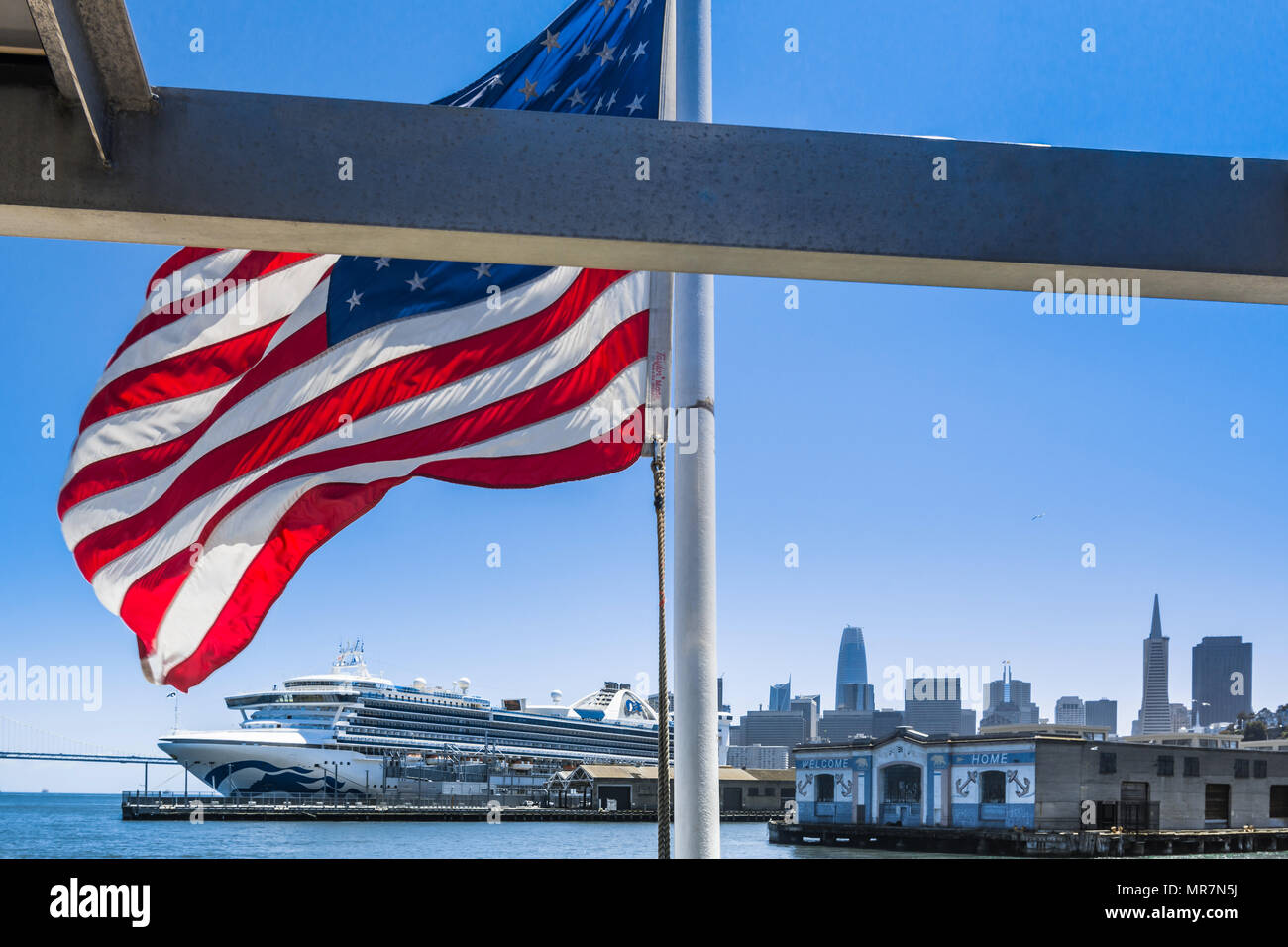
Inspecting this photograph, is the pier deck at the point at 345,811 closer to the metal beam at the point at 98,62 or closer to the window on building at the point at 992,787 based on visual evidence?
the window on building at the point at 992,787

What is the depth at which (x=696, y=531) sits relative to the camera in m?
4.16

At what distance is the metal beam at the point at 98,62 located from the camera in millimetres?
2279

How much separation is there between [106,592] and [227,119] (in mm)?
3510

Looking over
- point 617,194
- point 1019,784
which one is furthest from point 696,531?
point 1019,784

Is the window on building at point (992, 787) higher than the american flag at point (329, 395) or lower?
lower

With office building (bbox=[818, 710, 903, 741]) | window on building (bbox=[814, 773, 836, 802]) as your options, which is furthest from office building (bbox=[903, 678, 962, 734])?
window on building (bbox=[814, 773, 836, 802])

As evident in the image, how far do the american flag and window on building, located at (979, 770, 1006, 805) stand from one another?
5345 cm

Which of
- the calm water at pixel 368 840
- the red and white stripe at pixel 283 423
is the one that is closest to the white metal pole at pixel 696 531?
the red and white stripe at pixel 283 423

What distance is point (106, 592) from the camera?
538cm

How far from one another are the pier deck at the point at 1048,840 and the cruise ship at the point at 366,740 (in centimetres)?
2456

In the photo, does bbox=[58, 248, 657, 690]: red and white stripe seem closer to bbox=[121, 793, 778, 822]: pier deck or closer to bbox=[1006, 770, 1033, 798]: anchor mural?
bbox=[1006, 770, 1033, 798]: anchor mural

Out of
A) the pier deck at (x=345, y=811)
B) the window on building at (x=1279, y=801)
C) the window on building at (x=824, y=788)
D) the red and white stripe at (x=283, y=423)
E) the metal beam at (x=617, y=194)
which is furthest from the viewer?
the pier deck at (x=345, y=811)

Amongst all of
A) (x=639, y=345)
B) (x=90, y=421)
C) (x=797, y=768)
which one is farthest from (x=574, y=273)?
(x=797, y=768)

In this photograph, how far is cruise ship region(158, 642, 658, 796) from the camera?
7194 cm
